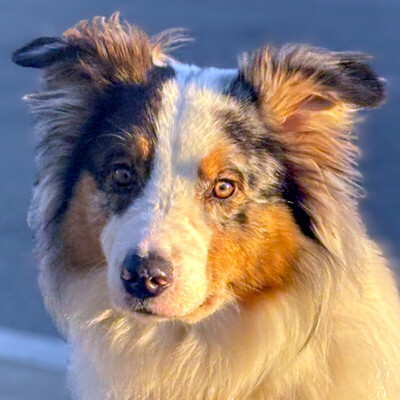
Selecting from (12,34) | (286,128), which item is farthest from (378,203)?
(12,34)

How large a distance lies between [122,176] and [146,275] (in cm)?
46

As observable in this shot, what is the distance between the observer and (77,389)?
11.2 feet

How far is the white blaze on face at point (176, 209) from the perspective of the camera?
2752 millimetres

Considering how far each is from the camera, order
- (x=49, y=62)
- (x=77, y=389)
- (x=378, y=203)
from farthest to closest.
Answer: (x=378, y=203) < (x=77, y=389) < (x=49, y=62)

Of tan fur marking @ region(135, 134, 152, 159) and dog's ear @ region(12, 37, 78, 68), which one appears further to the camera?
dog's ear @ region(12, 37, 78, 68)

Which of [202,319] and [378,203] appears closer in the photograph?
[202,319]

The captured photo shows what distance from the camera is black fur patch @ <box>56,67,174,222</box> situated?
2990 millimetres

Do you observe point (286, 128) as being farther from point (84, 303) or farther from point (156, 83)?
point (84, 303)

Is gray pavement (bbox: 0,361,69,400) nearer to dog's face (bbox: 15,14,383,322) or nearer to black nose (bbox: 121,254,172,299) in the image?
dog's face (bbox: 15,14,383,322)

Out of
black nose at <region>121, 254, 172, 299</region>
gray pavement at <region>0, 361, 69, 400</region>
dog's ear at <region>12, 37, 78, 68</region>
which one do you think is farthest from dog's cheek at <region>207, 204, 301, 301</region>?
gray pavement at <region>0, 361, 69, 400</region>

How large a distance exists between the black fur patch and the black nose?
318 mm

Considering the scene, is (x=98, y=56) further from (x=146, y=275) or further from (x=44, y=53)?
(x=146, y=275)

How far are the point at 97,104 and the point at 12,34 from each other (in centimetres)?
1235

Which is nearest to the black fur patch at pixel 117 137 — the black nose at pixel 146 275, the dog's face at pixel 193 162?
the dog's face at pixel 193 162
